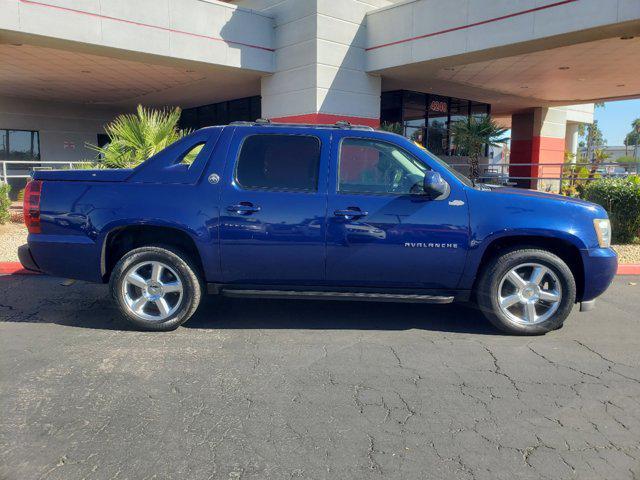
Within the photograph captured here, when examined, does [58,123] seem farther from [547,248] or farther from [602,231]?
[602,231]

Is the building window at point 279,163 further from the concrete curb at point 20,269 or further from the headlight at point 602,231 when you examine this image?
the concrete curb at point 20,269

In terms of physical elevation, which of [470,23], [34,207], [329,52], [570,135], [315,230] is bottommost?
[315,230]

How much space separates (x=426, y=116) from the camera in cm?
2034

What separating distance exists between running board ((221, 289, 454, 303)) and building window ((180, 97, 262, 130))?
1593cm

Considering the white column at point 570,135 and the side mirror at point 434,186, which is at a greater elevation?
the white column at point 570,135

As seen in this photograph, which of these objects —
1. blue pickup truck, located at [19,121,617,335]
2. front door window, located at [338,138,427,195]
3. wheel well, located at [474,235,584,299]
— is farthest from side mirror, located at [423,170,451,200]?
wheel well, located at [474,235,584,299]

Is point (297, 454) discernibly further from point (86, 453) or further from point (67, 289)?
point (67, 289)

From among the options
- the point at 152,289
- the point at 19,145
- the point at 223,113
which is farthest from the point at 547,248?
the point at 19,145

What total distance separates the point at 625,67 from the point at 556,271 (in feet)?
50.1

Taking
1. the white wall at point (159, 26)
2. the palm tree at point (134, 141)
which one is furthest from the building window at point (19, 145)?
the palm tree at point (134, 141)

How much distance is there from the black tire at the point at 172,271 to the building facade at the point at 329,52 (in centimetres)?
998

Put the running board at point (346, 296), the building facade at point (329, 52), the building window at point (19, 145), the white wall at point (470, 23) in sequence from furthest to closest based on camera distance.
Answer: the building window at point (19, 145) < the building facade at point (329, 52) < the white wall at point (470, 23) < the running board at point (346, 296)

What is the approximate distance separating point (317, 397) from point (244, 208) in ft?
6.24

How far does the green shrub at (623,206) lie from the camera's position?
9133 millimetres
